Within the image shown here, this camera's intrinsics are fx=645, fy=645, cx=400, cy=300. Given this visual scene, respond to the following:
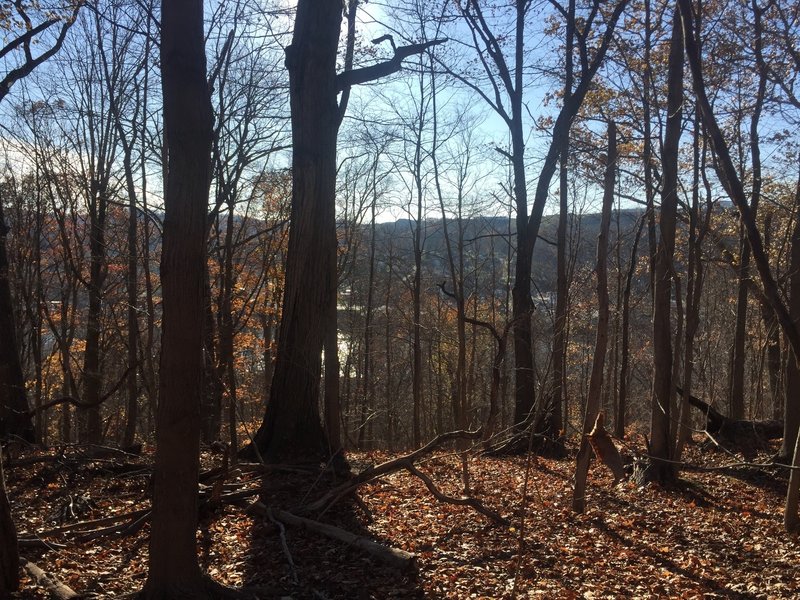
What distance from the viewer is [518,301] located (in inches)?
493

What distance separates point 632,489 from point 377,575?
16.5 ft

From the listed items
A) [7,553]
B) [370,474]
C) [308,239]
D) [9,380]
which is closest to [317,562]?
[370,474]

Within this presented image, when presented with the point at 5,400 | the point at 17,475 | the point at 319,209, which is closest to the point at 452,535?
the point at 319,209

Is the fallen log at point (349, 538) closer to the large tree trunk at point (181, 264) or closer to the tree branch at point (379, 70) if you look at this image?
the large tree trunk at point (181, 264)

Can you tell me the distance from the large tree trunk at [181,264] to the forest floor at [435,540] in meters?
1.38

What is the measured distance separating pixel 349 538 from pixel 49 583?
8.19ft

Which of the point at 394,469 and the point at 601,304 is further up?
the point at 601,304

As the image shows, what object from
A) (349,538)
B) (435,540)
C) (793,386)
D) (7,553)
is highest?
(793,386)

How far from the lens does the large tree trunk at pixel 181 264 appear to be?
4.12 meters

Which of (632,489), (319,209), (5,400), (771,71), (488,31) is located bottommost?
(632,489)

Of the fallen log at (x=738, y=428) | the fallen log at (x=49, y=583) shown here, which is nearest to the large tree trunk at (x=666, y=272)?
the fallen log at (x=738, y=428)

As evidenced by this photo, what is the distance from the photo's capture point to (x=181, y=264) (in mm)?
4184

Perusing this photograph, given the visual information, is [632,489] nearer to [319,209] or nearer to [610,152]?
[610,152]

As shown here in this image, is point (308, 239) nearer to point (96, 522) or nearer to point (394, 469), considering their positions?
point (394, 469)
